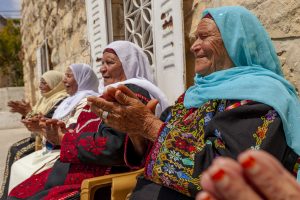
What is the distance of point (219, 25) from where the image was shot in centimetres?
147

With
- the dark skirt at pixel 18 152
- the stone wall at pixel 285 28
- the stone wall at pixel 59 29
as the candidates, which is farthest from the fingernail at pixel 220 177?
the stone wall at pixel 59 29

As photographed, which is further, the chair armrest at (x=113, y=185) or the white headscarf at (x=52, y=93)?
the white headscarf at (x=52, y=93)

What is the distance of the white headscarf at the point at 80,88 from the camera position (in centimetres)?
297

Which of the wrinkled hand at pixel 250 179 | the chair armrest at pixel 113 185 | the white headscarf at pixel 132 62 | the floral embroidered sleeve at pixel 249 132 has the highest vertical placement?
the white headscarf at pixel 132 62

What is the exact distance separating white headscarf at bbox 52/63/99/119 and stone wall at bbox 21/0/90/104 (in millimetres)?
1027

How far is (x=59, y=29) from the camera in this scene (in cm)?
543

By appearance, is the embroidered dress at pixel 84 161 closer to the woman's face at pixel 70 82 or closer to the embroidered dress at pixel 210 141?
the embroidered dress at pixel 210 141

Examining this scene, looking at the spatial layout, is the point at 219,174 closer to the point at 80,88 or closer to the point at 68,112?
the point at 68,112

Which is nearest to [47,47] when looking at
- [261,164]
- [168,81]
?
[168,81]

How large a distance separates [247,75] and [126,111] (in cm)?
50

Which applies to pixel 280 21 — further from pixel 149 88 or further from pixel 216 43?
pixel 149 88

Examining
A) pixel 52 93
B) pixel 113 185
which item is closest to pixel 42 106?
pixel 52 93

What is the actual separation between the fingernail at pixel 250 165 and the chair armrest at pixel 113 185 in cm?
133

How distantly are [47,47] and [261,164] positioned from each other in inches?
246
